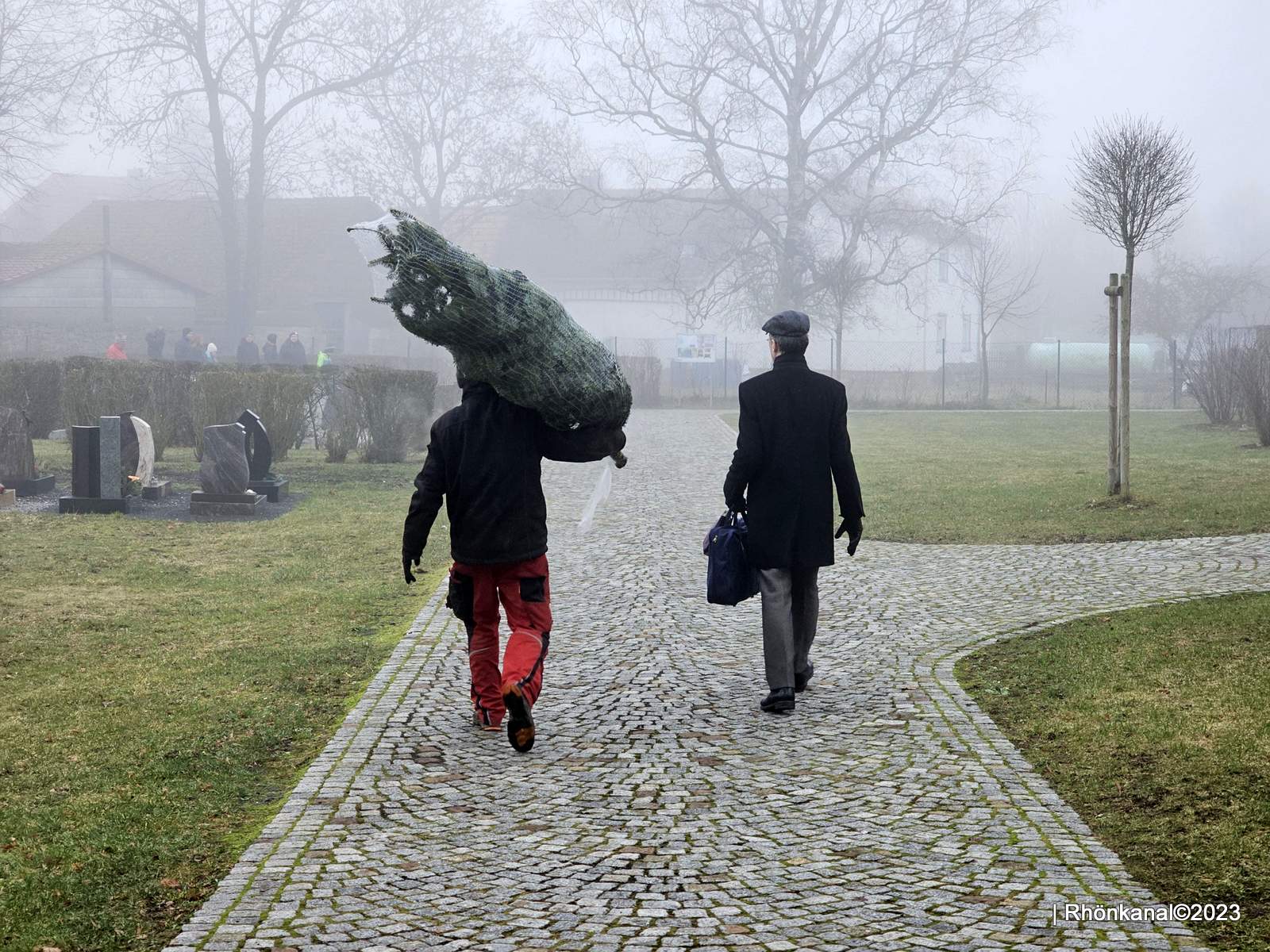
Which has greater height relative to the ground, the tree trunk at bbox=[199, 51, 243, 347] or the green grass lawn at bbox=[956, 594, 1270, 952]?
the tree trunk at bbox=[199, 51, 243, 347]

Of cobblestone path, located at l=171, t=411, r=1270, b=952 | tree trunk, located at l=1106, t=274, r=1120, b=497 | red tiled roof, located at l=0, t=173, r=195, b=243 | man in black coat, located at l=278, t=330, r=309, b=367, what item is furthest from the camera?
red tiled roof, located at l=0, t=173, r=195, b=243

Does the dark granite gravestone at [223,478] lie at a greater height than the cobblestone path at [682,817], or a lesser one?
greater

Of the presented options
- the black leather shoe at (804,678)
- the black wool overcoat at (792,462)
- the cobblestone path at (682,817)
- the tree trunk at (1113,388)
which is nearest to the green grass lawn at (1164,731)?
the cobblestone path at (682,817)

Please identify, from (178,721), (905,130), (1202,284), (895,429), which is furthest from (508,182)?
(178,721)

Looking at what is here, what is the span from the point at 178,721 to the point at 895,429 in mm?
26246

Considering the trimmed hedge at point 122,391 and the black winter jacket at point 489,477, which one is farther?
the trimmed hedge at point 122,391

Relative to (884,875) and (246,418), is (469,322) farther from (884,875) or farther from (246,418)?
(246,418)

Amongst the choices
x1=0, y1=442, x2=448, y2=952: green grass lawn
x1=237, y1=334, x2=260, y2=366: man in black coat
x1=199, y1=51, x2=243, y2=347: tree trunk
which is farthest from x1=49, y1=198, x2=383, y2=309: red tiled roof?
x1=0, y1=442, x2=448, y2=952: green grass lawn

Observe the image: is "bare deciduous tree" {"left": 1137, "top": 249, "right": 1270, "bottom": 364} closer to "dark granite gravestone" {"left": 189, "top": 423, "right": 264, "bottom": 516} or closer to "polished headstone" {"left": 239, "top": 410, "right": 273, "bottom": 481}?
"polished headstone" {"left": 239, "top": 410, "right": 273, "bottom": 481}

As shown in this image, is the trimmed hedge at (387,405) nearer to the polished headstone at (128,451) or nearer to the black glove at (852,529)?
the polished headstone at (128,451)

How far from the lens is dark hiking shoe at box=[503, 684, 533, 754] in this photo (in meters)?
5.43

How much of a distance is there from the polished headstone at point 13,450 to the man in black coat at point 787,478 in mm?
11944

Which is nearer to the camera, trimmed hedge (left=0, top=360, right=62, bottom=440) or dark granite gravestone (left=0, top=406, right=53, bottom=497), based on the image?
dark granite gravestone (left=0, top=406, right=53, bottom=497)

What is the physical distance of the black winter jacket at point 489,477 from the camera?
18.3 feet
